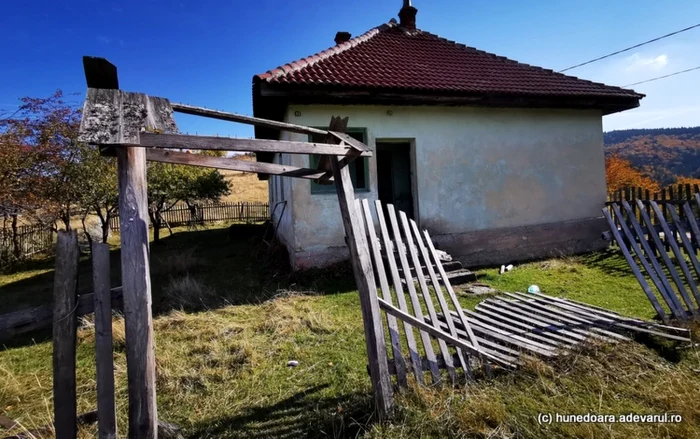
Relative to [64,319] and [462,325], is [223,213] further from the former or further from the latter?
[64,319]

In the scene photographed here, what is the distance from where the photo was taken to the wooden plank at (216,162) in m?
2.05

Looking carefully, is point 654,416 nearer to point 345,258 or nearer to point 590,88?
point 345,258

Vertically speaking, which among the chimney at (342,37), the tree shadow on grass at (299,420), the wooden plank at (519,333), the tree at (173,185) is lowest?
the tree shadow on grass at (299,420)

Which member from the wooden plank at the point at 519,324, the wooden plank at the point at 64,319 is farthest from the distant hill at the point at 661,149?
the wooden plank at the point at 64,319

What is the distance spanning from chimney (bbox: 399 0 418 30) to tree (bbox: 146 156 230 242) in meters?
9.82

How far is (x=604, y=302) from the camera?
492cm

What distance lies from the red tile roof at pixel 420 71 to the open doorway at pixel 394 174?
185cm

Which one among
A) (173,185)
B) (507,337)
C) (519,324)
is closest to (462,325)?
(507,337)

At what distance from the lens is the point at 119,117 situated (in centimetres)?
172

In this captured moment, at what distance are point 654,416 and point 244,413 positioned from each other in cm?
300

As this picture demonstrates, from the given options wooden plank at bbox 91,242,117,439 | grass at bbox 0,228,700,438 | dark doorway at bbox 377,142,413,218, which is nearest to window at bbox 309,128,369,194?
dark doorway at bbox 377,142,413,218

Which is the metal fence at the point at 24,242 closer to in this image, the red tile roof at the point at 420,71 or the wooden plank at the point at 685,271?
the red tile roof at the point at 420,71

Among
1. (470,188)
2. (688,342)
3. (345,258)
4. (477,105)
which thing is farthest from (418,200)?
(688,342)

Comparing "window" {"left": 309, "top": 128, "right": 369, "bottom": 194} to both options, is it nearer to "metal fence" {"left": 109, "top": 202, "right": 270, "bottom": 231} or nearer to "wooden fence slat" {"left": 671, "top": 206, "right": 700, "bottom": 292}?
"wooden fence slat" {"left": 671, "top": 206, "right": 700, "bottom": 292}
